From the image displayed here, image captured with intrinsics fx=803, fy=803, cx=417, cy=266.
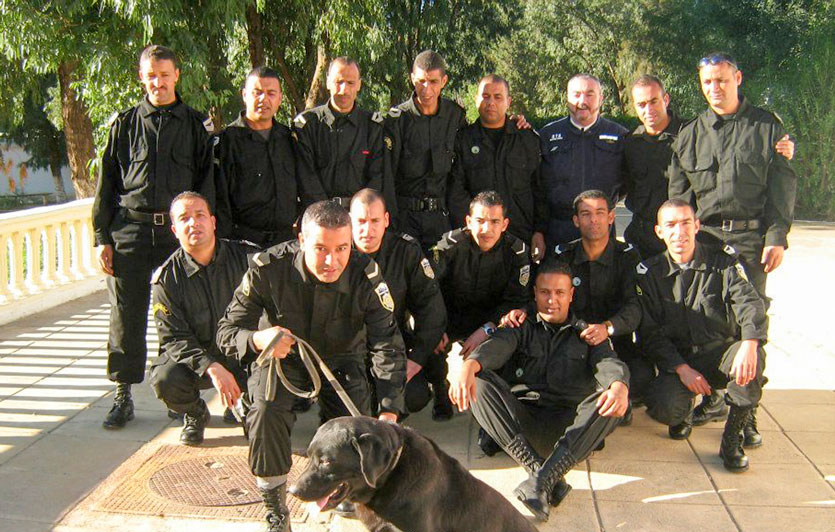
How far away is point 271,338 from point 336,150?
1.92 meters

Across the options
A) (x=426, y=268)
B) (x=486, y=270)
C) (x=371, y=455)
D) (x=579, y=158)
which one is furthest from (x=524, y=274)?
(x=371, y=455)

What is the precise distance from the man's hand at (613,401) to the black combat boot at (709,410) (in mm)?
1072

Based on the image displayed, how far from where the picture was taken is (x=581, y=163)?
501 centimetres

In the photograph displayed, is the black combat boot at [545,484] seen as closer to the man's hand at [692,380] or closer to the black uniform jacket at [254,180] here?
the man's hand at [692,380]

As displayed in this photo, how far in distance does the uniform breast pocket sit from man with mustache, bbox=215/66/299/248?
100 inches

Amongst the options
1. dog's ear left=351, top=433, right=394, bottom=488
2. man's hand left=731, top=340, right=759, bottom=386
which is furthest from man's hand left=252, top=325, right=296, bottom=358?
man's hand left=731, top=340, right=759, bottom=386

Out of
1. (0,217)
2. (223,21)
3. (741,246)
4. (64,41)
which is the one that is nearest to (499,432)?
(741,246)

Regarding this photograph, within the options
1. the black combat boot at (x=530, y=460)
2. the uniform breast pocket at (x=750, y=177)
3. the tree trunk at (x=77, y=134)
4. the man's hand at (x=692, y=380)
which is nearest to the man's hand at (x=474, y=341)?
the black combat boot at (x=530, y=460)

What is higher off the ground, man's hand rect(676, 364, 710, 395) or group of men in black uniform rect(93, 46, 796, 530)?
group of men in black uniform rect(93, 46, 796, 530)

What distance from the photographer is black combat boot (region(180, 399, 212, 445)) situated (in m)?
4.07

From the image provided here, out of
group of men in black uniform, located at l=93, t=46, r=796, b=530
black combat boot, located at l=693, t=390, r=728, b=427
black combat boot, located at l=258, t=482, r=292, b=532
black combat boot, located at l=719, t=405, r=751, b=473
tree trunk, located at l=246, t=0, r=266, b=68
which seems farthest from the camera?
tree trunk, located at l=246, t=0, r=266, b=68

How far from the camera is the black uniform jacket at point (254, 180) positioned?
15.4ft

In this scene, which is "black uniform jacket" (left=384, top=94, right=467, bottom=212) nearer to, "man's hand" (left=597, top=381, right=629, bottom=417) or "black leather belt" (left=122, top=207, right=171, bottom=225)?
"black leather belt" (left=122, top=207, right=171, bottom=225)

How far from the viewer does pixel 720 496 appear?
11.6 feet
